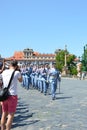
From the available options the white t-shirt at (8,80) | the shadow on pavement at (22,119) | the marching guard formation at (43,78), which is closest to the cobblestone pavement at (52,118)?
the shadow on pavement at (22,119)

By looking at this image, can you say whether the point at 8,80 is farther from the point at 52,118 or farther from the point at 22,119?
the point at 52,118

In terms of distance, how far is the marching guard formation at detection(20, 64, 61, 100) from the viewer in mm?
21172

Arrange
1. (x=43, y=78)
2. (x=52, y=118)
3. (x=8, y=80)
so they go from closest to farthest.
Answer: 1. (x=8, y=80)
2. (x=52, y=118)
3. (x=43, y=78)

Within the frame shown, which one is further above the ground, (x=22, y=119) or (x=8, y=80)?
(x=8, y=80)

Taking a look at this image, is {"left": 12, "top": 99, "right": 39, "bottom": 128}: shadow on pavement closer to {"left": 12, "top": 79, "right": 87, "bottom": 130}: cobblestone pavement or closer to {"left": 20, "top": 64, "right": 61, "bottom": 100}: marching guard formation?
{"left": 12, "top": 79, "right": 87, "bottom": 130}: cobblestone pavement

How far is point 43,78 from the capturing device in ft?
82.5

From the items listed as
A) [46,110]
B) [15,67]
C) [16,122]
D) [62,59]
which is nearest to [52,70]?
[46,110]

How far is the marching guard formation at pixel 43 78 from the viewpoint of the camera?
69.5ft

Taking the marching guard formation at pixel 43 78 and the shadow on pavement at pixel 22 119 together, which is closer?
the shadow on pavement at pixel 22 119

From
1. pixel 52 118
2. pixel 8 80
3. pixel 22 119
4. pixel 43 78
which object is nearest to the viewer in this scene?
pixel 8 80

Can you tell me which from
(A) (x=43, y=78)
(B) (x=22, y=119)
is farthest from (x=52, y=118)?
(A) (x=43, y=78)

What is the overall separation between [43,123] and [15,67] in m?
2.64

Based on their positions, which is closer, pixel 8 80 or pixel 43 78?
pixel 8 80

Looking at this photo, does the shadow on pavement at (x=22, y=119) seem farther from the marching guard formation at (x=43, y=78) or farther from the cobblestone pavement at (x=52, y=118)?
the marching guard formation at (x=43, y=78)
